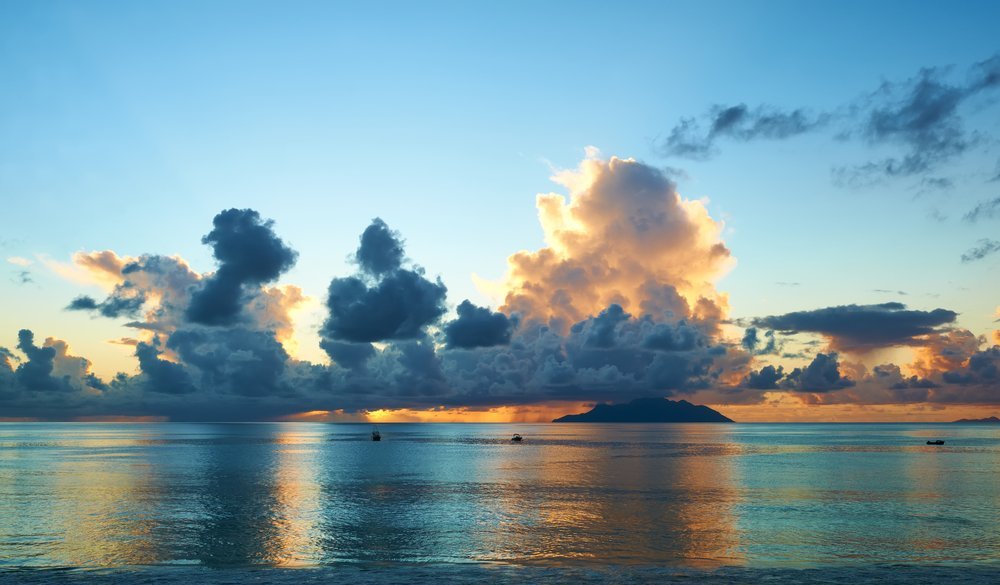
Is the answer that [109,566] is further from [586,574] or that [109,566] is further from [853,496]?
[853,496]

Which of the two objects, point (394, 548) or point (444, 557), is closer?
point (444, 557)

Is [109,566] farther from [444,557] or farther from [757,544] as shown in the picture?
[757,544]

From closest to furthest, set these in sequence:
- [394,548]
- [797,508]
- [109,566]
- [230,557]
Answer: [109,566] < [230,557] < [394,548] < [797,508]

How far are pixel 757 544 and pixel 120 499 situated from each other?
2438 inches

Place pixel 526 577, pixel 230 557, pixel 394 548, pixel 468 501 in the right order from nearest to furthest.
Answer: pixel 526 577 < pixel 230 557 < pixel 394 548 < pixel 468 501

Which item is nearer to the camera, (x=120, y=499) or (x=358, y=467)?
(x=120, y=499)

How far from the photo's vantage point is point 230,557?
4559 centimetres

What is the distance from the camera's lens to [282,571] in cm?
4044

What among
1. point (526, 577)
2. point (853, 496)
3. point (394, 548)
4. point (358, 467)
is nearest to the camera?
point (526, 577)

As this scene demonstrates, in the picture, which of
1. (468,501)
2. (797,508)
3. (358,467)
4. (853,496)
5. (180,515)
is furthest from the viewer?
(358,467)

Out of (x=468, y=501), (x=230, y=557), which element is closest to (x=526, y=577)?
(x=230, y=557)

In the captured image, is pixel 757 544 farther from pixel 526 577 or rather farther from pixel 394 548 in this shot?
pixel 394 548

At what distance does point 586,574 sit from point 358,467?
98645mm

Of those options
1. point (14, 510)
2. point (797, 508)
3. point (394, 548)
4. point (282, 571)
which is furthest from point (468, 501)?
point (14, 510)
